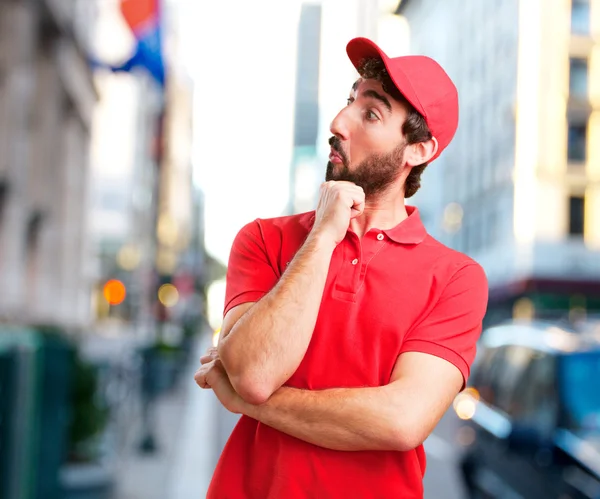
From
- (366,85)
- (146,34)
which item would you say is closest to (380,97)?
(366,85)

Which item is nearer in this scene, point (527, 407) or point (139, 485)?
point (527, 407)

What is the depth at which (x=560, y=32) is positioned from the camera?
103ft

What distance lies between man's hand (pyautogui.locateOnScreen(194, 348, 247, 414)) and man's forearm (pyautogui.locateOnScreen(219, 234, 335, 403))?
0.39ft

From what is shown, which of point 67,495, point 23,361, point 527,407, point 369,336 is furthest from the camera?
point 67,495

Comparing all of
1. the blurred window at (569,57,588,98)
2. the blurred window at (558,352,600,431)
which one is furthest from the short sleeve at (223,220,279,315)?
the blurred window at (569,57,588,98)

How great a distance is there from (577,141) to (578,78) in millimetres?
2284

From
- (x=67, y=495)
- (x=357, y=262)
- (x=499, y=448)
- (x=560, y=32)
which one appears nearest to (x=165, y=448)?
(x=67, y=495)

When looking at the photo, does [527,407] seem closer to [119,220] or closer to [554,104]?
[554,104]

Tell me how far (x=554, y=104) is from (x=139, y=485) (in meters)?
25.7

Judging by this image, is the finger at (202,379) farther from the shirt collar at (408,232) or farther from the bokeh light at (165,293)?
the bokeh light at (165,293)

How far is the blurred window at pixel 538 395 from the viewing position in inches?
243

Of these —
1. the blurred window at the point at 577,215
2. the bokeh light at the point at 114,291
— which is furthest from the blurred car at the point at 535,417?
the blurred window at the point at 577,215

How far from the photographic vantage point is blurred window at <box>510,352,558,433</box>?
6.17m

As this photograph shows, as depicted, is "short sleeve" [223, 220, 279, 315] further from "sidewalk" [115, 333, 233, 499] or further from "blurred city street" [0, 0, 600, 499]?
"sidewalk" [115, 333, 233, 499]
